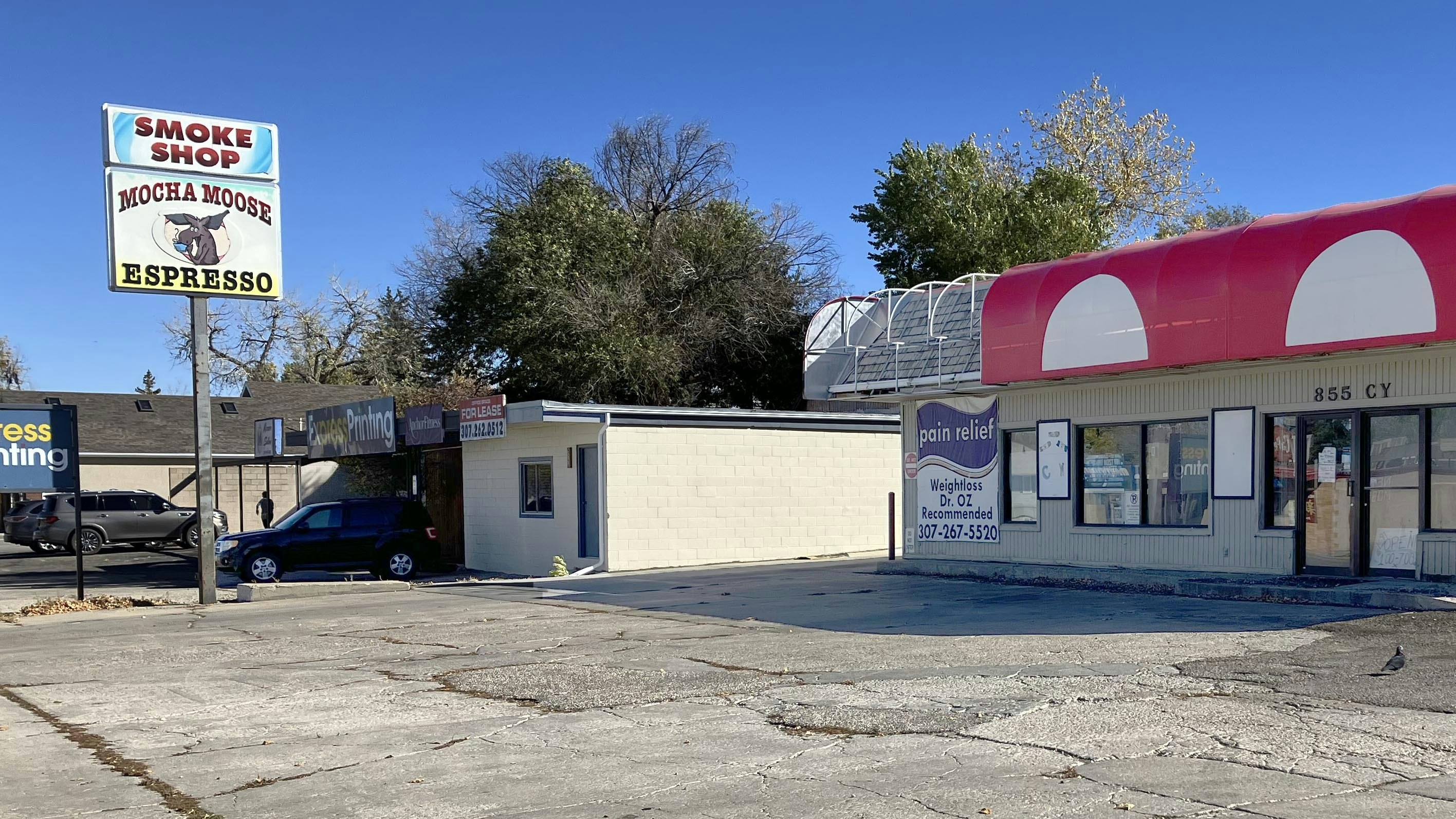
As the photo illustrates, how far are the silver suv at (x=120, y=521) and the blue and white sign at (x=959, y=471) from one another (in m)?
21.0

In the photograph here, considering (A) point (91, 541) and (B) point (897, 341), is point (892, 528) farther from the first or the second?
(A) point (91, 541)

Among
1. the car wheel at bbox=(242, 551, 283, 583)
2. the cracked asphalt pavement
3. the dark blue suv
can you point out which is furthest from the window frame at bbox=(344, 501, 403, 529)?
the cracked asphalt pavement

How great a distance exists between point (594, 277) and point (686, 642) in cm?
2762

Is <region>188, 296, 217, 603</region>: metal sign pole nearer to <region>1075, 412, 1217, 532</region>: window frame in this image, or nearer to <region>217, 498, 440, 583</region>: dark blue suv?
<region>217, 498, 440, 583</region>: dark blue suv

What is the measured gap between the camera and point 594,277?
39.0 m

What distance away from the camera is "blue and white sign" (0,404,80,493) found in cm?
1817

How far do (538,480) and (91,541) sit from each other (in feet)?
50.5

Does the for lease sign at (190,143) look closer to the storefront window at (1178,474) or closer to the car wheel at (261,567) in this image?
the car wheel at (261,567)

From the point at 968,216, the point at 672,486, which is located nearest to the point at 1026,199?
the point at 968,216

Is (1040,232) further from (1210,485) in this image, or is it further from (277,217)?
(277,217)

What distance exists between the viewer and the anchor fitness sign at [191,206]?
1831 centimetres

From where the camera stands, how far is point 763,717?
27.7 ft

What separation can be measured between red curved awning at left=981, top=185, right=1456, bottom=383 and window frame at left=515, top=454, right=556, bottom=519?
32.2 feet

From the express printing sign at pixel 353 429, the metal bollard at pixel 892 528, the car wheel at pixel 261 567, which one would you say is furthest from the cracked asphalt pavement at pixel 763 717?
the express printing sign at pixel 353 429
